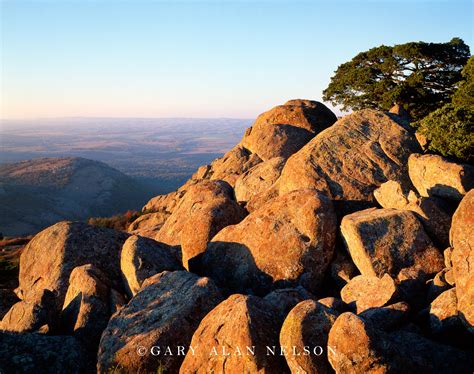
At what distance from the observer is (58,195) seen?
15450 cm

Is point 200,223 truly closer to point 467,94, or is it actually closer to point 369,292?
point 369,292

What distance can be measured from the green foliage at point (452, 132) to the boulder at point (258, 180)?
30.0 feet

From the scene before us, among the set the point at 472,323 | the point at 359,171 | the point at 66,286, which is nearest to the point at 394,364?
the point at 472,323

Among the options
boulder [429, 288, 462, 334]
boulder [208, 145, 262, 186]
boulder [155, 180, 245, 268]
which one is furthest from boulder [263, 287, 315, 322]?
boulder [208, 145, 262, 186]

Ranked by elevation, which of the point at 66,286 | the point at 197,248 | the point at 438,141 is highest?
the point at 438,141

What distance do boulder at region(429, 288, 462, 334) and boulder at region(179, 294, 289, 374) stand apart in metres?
4.73

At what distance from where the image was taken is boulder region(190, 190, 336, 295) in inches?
618

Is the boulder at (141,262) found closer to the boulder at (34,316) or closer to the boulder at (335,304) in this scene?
the boulder at (34,316)

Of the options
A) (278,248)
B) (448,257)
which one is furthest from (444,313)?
(278,248)

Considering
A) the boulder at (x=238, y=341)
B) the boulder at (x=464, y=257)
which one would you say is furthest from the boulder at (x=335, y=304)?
the boulder at (x=464, y=257)

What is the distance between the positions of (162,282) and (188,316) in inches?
89.0

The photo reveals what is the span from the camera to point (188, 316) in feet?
41.3

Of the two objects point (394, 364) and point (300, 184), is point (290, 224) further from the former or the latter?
point (394, 364)

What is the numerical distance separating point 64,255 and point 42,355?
287 inches
